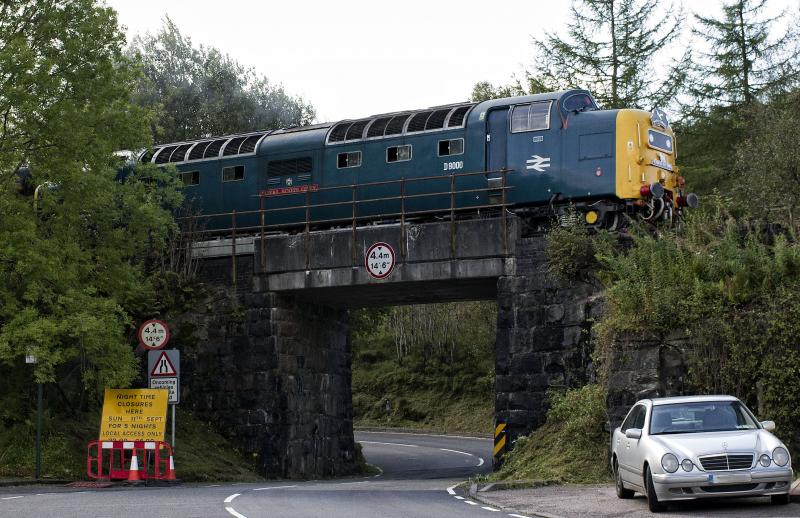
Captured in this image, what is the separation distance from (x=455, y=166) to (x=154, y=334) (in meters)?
7.88

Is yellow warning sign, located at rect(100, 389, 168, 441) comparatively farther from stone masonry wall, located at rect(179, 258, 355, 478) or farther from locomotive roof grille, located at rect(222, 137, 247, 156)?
locomotive roof grille, located at rect(222, 137, 247, 156)

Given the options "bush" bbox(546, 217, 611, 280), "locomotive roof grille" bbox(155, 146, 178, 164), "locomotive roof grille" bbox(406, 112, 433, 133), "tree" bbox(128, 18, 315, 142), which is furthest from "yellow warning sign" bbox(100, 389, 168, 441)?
"tree" bbox(128, 18, 315, 142)

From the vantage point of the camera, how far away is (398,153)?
2775 centimetres

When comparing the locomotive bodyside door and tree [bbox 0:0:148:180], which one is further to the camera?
the locomotive bodyside door

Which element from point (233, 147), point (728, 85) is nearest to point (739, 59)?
point (728, 85)

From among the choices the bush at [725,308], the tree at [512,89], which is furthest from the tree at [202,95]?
the bush at [725,308]

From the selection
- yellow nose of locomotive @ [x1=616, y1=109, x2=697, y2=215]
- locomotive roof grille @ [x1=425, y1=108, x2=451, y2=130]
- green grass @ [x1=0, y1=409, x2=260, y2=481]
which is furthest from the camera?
locomotive roof grille @ [x1=425, y1=108, x2=451, y2=130]

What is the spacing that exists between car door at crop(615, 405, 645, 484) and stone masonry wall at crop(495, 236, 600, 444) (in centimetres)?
604

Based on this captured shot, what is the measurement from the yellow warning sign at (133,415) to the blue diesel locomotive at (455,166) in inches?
236

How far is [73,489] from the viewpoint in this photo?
800 inches

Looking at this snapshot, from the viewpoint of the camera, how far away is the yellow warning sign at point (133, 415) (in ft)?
74.2

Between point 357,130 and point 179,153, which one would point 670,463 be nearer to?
point 357,130

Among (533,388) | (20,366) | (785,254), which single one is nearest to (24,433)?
(20,366)

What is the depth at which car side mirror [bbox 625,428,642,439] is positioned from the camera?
1505 centimetres
